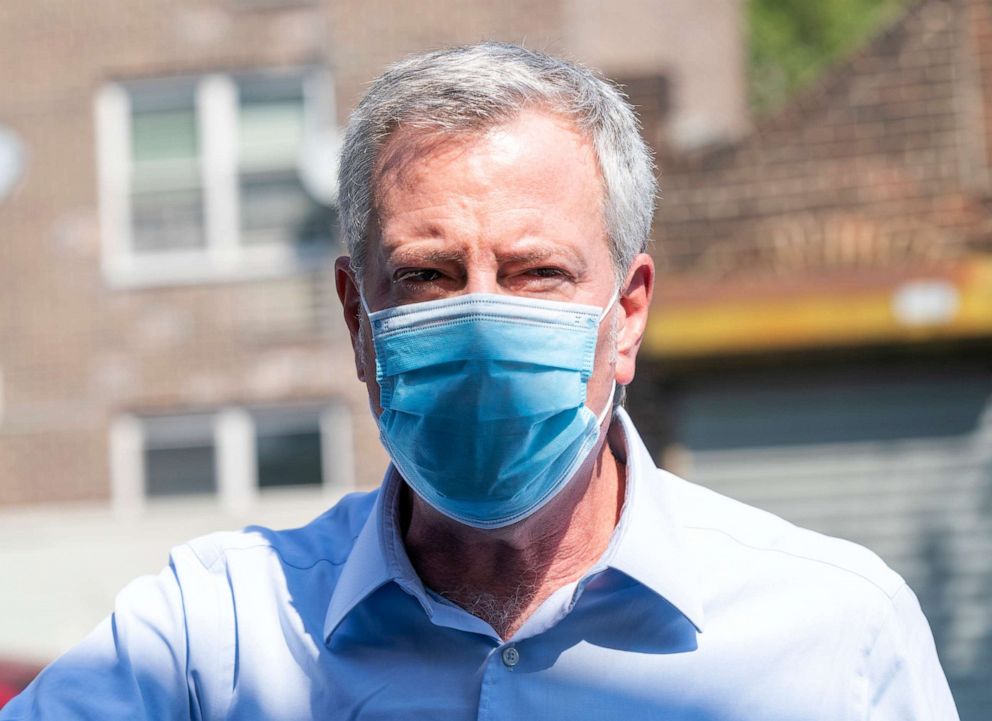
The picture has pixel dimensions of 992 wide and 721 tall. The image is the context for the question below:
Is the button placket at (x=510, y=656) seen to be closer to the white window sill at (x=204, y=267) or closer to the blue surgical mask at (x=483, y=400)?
the blue surgical mask at (x=483, y=400)

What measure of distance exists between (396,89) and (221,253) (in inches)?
463

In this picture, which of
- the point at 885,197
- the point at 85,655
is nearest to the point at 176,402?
the point at 885,197

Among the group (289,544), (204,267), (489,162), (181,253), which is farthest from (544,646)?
(181,253)

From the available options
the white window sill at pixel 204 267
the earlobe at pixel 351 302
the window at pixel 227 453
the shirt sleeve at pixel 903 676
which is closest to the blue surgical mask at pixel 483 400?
the earlobe at pixel 351 302

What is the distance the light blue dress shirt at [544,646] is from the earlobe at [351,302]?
0.98ft

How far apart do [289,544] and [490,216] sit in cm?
64

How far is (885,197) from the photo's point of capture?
869cm

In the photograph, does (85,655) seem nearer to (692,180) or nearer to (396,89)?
(396,89)

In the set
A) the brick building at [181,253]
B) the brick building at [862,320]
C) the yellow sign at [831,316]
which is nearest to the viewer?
the yellow sign at [831,316]

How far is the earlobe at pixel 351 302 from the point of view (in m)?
2.30

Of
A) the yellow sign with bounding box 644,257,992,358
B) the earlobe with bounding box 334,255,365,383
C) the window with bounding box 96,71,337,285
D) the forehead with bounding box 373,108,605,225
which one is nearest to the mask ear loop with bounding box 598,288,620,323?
the forehead with bounding box 373,108,605,225

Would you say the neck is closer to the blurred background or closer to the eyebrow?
the eyebrow

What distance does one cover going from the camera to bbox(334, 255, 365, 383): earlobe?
230cm

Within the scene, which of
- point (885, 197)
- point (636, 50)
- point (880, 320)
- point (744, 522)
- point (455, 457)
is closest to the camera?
point (455, 457)
